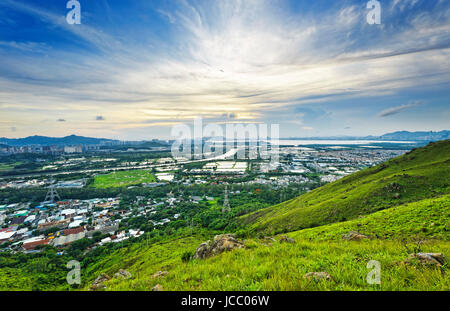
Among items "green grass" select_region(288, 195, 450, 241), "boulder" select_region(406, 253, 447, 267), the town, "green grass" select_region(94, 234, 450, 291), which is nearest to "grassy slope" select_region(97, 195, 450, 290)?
"green grass" select_region(94, 234, 450, 291)

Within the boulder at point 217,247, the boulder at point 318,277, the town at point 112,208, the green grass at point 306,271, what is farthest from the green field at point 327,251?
the town at point 112,208

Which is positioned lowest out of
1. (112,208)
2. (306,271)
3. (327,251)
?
(112,208)

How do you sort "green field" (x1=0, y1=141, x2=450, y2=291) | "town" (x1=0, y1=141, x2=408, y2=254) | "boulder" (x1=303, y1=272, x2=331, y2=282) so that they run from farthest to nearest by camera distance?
"town" (x1=0, y1=141, x2=408, y2=254) < "green field" (x1=0, y1=141, x2=450, y2=291) < "boulder" (x1=303, y1=272, x2=331, y2=282)

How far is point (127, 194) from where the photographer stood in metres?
71.2

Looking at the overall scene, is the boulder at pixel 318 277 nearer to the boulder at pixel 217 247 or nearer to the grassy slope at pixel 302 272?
the grassy slope at pixel 302 272

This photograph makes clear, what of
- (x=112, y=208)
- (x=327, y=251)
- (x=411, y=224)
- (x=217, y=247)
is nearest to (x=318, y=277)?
(x=327, y=251)

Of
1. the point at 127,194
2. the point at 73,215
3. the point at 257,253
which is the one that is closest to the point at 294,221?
the point at 257,253

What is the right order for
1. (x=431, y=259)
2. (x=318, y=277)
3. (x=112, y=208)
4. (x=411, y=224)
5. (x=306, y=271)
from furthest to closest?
(x=112, y=208) → (x=411, y=224) → (x=306, y=271) → (x=431, y=259) → (x=318, y=277)

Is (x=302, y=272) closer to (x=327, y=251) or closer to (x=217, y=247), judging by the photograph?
(x=327, y=251)

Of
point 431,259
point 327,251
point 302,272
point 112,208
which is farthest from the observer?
point 112,208

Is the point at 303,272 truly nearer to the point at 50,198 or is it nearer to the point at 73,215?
the point at 73,215

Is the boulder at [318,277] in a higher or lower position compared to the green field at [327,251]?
higher

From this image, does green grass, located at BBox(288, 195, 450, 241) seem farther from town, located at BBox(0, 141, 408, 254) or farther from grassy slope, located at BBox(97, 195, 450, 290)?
town, located at BBox(0, 141, 408, 254)
